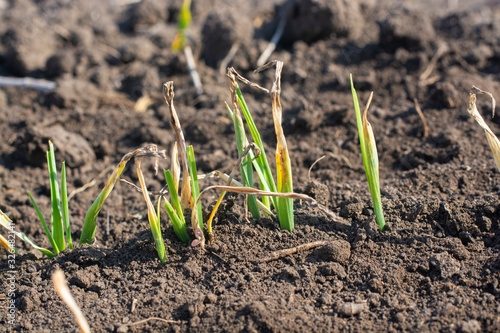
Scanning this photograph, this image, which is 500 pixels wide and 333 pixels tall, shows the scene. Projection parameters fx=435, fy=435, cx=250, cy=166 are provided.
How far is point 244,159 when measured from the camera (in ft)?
5.66

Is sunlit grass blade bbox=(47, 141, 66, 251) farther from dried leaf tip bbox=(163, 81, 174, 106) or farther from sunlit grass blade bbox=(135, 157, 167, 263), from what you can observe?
dried leaf tip bbox=(163, 81, 174, 106)

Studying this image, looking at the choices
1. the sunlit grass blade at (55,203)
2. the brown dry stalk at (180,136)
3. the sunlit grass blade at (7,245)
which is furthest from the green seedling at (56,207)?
the brown dry stalk at (180,136)

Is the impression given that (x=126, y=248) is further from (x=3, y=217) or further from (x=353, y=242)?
(x=353, y=242)

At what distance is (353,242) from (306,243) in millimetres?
187

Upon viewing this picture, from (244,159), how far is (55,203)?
0.77 m

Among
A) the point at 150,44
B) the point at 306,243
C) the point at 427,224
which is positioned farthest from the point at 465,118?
the point at 150,44

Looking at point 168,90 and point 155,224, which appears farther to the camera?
point 155,224

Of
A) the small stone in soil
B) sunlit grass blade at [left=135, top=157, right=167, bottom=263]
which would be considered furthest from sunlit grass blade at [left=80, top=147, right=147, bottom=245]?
the small stone in soil

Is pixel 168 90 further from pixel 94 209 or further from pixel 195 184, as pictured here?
pixel 94 209

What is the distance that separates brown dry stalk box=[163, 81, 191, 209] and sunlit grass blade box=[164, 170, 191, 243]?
5 centimetres

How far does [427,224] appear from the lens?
176 cm

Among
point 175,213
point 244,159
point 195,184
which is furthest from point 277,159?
point 175,213

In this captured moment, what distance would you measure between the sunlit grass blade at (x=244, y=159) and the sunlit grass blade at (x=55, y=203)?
707mm

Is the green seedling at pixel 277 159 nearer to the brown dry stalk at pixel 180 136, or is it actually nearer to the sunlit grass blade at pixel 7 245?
the brown dry stalk at pixel 180 136
